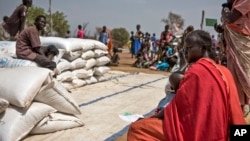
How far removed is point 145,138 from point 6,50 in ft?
12.4

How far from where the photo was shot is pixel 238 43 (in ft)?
13.8

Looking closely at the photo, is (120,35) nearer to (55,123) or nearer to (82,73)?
(82,73)

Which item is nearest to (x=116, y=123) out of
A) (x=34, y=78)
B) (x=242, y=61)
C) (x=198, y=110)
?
(x=34, y=78)

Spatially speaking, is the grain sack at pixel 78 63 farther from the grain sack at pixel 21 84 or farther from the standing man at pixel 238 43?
the standing man at pixel 238 43

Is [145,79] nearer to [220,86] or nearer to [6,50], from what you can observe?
[6,50]

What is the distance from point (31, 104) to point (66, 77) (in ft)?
9.19

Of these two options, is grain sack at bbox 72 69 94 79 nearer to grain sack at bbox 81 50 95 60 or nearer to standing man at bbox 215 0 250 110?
grain sack at bbox 81 50 95 60

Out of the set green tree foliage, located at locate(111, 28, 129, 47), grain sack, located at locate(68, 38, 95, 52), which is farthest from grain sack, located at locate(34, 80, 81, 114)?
green tree foliage, located at locate(111, 28, 129, 47)

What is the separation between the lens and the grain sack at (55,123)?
3.73 meters

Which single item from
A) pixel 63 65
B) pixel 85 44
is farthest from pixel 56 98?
pixel 85 44

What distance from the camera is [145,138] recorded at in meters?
2.52

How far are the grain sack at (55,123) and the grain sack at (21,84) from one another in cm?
33

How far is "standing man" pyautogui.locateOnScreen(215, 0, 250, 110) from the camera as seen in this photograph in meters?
4.11

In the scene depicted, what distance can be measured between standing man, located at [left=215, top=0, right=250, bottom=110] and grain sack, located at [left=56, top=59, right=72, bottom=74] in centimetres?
280
